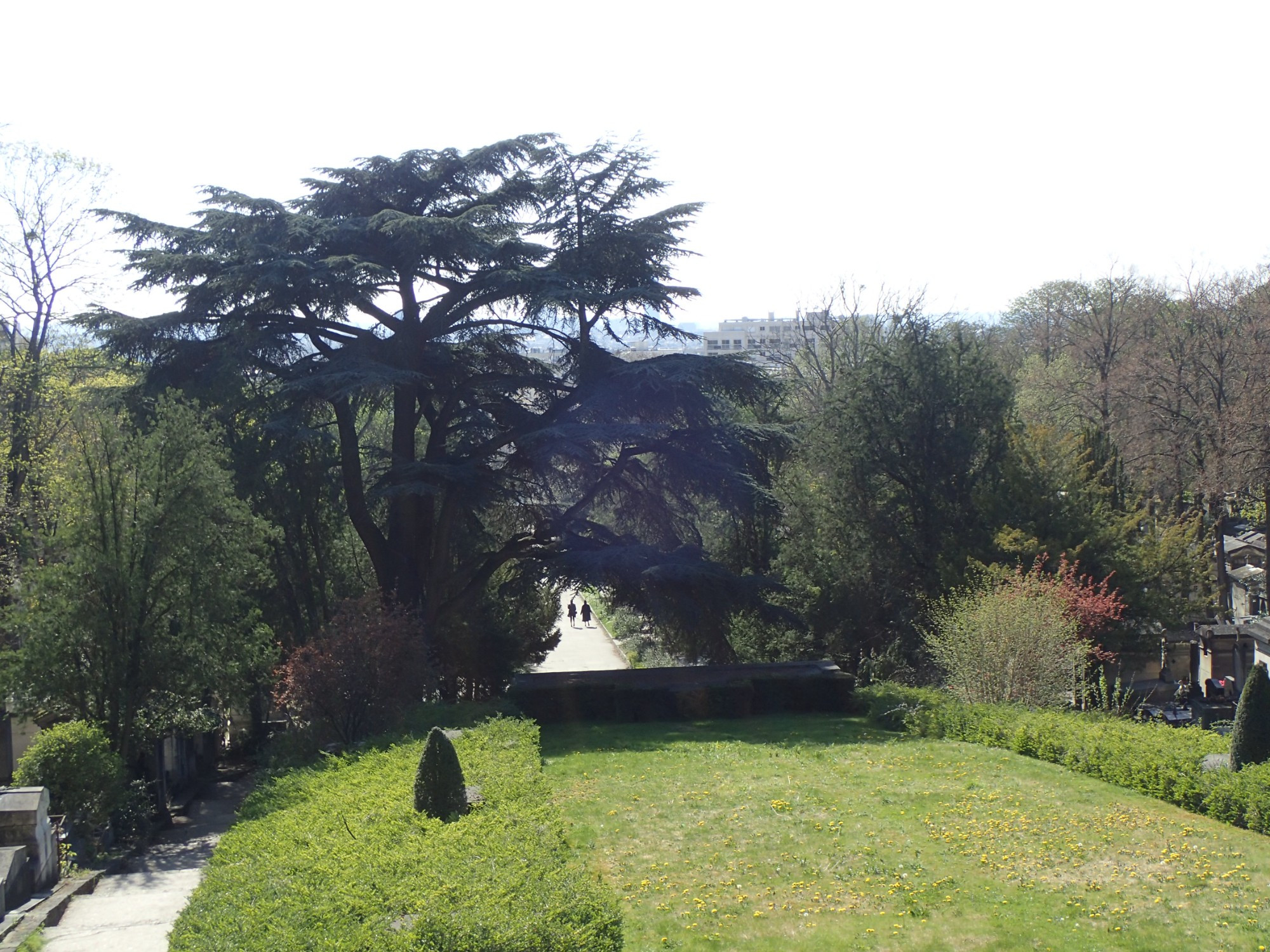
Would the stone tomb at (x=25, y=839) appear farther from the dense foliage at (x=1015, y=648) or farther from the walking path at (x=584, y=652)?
the walking path at (x=584, y=652)

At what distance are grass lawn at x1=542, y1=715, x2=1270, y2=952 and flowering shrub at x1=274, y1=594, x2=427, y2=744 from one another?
3936 millimetres

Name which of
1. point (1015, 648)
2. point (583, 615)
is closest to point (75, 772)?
point (1015, 648)

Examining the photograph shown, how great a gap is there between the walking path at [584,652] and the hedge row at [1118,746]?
60.1 feet

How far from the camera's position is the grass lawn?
772cm

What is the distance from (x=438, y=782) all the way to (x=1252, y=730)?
8523mm

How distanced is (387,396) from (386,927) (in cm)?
1674

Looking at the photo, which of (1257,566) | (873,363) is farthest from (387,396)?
(1257,566)

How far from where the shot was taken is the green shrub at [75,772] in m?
14.4

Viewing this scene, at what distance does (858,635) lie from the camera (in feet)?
88.6

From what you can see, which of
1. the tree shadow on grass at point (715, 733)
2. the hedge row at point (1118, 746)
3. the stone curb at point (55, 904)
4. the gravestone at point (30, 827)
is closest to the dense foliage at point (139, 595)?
the stone curb at point (55, 904)

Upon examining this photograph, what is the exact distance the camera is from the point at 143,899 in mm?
11883

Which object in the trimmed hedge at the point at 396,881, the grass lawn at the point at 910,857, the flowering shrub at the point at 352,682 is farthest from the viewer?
the flowering shrub at the point at 352,682

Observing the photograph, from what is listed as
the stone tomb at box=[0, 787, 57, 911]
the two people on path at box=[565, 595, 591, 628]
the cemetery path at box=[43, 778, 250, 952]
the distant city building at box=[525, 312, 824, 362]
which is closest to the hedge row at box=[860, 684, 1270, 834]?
the distant city building at box=[525, 312, 824, 362]

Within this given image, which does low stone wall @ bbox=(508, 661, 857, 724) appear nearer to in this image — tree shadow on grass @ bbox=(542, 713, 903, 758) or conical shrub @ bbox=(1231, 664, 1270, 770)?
tree shadow on grass @ bbox=(542, 713, 903, 758)
